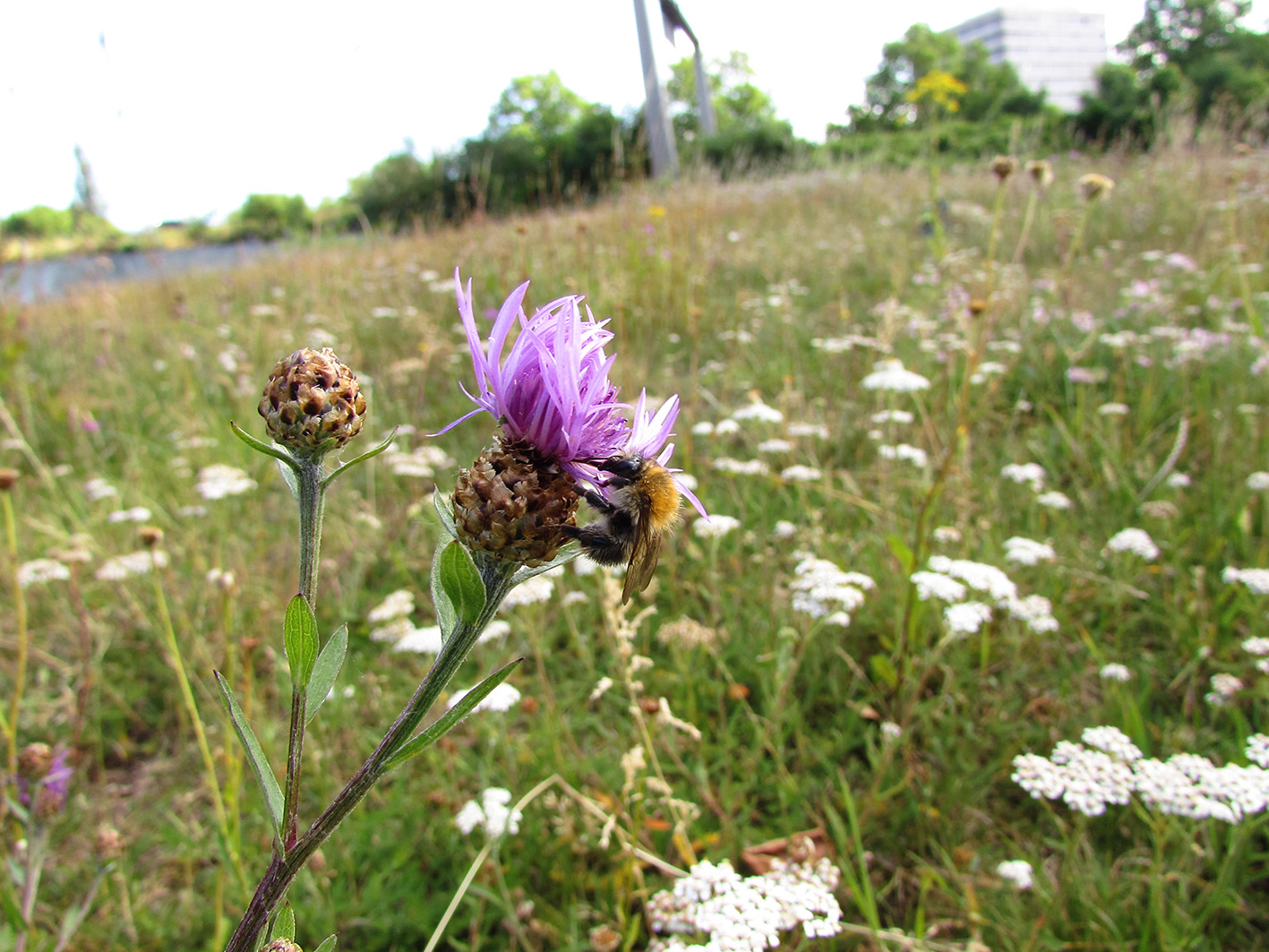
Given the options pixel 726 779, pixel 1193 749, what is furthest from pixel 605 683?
pixel 1193 749

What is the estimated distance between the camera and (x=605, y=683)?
4.86 feet

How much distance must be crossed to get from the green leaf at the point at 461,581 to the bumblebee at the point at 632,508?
273mm

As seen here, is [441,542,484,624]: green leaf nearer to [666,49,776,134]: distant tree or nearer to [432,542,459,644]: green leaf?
[432,542,459,644]: green leaf

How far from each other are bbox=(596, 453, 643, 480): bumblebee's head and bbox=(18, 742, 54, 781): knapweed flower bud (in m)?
1.26

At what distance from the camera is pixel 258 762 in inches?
23.3

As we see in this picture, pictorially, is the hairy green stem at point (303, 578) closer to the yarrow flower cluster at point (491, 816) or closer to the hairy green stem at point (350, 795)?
the hairy green stem at point (350, 795)

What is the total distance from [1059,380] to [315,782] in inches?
143

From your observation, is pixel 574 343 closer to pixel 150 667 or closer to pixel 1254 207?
pixel 150 667

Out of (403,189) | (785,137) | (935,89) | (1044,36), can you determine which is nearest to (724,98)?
(785,137)

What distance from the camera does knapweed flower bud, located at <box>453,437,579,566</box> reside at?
0.70 m

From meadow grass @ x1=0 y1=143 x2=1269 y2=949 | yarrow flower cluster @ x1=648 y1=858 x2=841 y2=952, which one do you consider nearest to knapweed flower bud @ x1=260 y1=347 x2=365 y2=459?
yarrow flower cluster @ x1=648 y1=858 x2=841 y2=952

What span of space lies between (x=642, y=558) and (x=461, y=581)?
0.35 metres

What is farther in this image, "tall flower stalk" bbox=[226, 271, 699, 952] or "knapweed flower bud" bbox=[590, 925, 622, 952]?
"knapweed flower bud" bbox=[590, 925, 622, 952]

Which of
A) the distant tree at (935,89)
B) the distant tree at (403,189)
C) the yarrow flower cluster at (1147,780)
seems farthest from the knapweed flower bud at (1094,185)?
the distant tree at (403,189)
